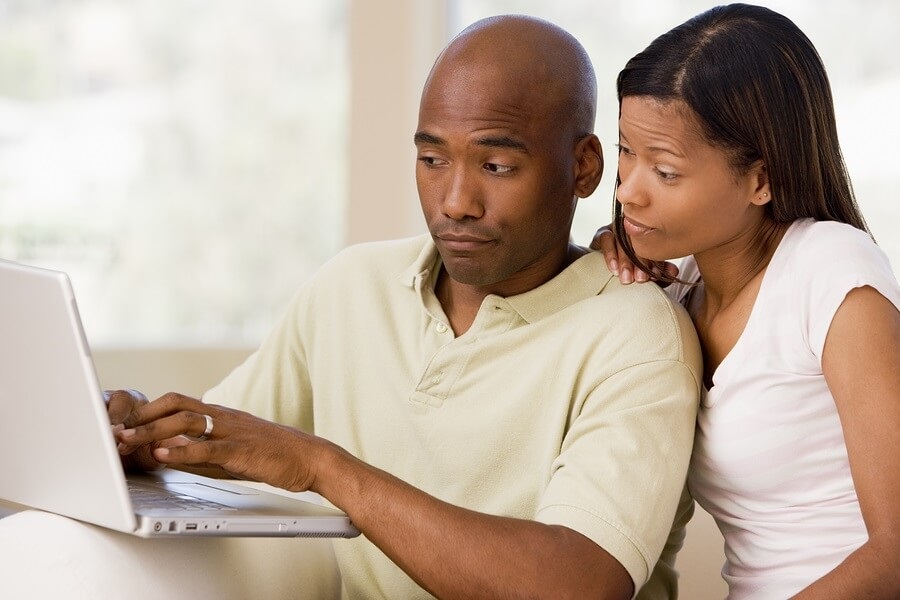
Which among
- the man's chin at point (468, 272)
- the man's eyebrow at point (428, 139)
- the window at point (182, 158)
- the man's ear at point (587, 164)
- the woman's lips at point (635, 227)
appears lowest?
the window at point (182, 158)

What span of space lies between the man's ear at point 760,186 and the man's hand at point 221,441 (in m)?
0.62

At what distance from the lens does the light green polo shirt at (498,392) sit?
4.48 ft

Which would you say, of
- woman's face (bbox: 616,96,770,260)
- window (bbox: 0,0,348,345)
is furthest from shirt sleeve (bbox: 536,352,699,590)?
window (bbox: 0,0,348,345)

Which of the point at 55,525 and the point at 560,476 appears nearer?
the point at 55,525

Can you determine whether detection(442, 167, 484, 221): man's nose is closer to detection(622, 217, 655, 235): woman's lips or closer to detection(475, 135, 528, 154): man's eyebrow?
detection(475, 135, 528, 154): man's eyebrow

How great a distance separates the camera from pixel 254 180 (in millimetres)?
3773

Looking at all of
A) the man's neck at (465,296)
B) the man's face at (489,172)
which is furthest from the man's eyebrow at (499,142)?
the man's neck at (465,296)

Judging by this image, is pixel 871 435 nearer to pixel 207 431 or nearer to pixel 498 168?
pixel 498 168

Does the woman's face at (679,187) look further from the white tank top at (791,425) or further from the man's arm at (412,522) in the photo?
the man's arm at (412,522)

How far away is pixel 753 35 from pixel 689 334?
0.38m

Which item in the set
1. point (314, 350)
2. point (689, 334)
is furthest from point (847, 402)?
point (314, 350)

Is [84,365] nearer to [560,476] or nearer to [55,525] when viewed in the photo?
[55,525]

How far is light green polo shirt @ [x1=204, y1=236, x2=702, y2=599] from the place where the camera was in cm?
136

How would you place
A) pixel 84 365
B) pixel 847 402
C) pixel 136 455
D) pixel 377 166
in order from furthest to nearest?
1. pixel 377 166
2. pixel 136 455
3. pixel 847 402
4. pixel 84 365
